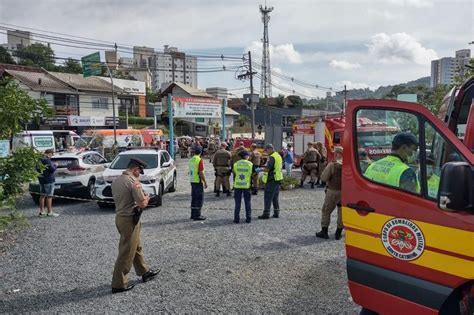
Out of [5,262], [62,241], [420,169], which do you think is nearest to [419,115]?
[420,169]

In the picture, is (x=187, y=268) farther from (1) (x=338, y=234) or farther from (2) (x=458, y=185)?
(2) (x=458, y=185)

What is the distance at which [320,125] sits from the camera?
63.0 ft

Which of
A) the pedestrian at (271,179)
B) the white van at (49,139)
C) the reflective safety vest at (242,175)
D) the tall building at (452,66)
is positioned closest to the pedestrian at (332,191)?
the pedestrian at (271,179)

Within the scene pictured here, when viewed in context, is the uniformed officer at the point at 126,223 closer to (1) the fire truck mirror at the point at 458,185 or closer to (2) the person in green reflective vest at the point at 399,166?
(2) the person in green reflective vest at the point at 399,166

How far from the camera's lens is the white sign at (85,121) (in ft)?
141

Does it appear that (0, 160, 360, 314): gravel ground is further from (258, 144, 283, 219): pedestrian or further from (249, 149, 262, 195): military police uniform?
(249, 149, 262, 195): military police uniform

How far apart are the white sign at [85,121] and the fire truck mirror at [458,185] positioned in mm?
44627

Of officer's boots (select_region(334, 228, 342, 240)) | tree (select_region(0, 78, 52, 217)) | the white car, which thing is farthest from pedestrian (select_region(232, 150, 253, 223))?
tree (select_region(0, 78, 52, 217))

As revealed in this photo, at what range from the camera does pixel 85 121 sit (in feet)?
145

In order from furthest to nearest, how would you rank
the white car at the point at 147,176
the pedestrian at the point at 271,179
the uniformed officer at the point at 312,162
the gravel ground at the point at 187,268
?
the uniformed officer at the point at 312,162, the white car at the point at 147,176, the pedestrian at the point at 271,179, the gravel ground at the point at 187,268

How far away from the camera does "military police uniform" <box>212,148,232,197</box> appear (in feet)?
44.5

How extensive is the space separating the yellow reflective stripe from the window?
1877 inches

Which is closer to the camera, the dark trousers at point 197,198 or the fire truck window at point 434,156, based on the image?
the fire truck window at point 434,156

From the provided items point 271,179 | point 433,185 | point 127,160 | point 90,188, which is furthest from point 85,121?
point 433,185
